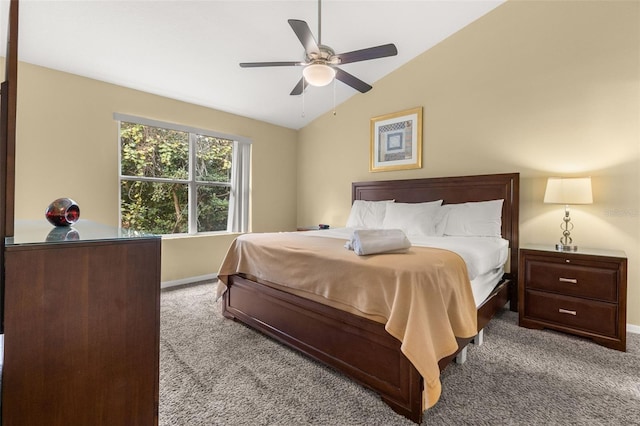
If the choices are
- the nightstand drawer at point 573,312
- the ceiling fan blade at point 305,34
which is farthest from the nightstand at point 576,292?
the ceiling fan blade at point 305,34

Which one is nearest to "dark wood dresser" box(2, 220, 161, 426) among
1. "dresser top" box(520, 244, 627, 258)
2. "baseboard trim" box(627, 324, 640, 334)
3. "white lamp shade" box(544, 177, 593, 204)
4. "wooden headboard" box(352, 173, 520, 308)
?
"dresser top" box(520, 244, 627, 258)

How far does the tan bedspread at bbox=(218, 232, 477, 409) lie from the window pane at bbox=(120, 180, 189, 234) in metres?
→ 2.49

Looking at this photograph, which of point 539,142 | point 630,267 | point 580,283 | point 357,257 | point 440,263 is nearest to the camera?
point 440,263

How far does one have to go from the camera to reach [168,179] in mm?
3945

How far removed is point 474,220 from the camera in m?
3.04

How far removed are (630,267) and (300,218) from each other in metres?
4.27

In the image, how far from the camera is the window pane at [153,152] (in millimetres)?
3639

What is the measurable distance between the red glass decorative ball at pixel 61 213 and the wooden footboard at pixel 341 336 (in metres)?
1.39

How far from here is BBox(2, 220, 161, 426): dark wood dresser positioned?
0.83 metres

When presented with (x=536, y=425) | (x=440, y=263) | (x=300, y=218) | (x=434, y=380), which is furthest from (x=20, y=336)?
(x=300, y=218)

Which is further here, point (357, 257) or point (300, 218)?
point (300, 218)

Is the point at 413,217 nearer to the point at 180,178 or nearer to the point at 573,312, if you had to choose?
the point at 573,312

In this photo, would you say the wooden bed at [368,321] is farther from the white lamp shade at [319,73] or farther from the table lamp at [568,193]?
the white lamp shade at [319,73]

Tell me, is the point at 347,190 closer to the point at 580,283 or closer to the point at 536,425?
the point at 580,283
